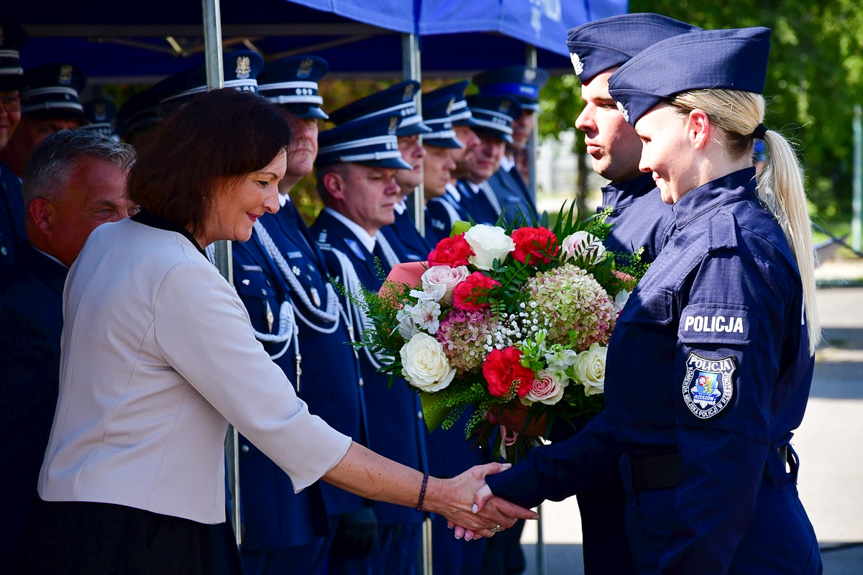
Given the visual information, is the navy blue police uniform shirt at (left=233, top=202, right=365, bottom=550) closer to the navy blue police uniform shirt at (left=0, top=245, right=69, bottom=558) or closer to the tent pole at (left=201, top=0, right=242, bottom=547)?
the tent pole at (left=201, top=0, right=242, bottom=547)

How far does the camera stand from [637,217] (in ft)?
9.54

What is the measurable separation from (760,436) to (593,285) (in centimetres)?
67

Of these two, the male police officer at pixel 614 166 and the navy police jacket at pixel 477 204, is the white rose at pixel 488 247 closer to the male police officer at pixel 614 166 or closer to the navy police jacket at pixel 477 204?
the male police officer at pixel 614 166

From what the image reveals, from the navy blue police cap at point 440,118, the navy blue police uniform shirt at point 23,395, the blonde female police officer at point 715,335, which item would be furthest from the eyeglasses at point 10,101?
the blonde female police officer at point 715,335

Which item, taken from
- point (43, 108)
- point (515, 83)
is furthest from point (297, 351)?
point (515, 83)

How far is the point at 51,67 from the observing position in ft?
14.9

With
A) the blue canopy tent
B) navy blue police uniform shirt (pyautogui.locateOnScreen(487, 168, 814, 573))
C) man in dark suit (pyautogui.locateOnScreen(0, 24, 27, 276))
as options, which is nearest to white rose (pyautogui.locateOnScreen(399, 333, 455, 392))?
navy blue police uniform shirt (pyautogui.locateOnScreen(487, 168, 814, 573))

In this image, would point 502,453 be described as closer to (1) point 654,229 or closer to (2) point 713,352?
(1) point 654,229

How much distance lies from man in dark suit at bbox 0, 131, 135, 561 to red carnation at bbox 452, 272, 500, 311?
945 mm

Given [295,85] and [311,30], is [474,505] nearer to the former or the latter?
[295,85]

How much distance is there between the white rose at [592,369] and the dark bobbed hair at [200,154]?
0.92 m

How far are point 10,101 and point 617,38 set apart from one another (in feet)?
7.48

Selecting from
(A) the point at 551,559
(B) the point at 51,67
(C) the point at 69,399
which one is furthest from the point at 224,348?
(A) the point at 551,559

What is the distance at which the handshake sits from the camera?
2.74 m
